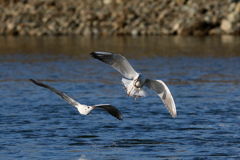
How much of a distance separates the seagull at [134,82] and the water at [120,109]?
0.62 metres

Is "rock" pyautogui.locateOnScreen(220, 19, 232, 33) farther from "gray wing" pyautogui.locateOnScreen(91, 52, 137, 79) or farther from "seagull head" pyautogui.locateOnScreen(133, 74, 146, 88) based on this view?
"seagull head" pyautogui.locateOnScreen(133, 74, 146, 88)

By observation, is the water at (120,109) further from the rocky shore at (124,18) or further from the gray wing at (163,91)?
the rocky shore at (124,18)

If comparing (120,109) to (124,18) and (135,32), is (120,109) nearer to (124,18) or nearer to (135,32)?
(135,32)

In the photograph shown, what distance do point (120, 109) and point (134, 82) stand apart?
3.26 metres

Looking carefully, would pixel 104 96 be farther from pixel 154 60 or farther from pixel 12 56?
pixel 12 56

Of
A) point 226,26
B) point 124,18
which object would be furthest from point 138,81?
point 124,18

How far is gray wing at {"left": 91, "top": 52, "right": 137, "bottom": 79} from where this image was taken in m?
11.8

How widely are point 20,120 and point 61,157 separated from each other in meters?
3.52

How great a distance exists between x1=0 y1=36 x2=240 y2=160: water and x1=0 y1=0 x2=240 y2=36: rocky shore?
40.1 ft

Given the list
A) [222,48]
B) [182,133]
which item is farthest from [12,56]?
[182,133]

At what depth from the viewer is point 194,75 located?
2139cm

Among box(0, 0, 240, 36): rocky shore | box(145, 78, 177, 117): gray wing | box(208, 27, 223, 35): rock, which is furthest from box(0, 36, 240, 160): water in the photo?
box(0, 0, 240, 36): rocky shore

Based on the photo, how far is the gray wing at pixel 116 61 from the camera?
11828 mm

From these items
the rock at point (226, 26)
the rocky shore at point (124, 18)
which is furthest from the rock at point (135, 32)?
the rock at point (226, 26)
